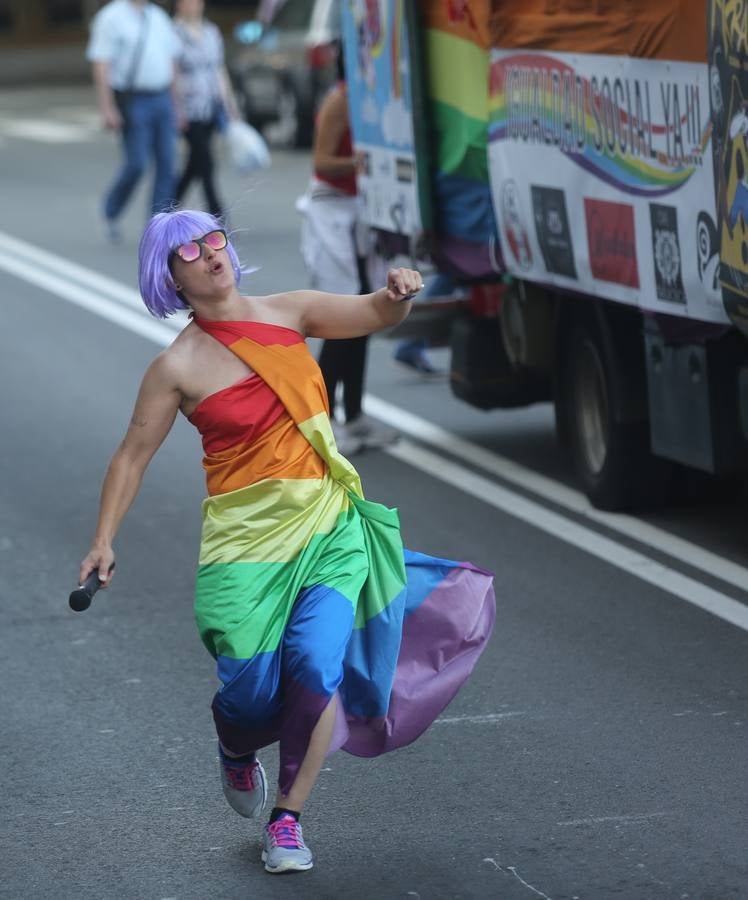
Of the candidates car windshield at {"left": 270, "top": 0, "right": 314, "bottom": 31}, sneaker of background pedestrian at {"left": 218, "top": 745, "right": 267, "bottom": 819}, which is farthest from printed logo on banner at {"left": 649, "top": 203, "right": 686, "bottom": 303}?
car windshield at {"left": 270, "top": 0, "right": 314, "bottom": 31}

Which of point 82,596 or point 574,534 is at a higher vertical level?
point 82,596

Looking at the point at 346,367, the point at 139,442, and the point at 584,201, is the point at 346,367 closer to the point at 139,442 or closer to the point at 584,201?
the point at 584,201

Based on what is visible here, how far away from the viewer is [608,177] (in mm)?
8281

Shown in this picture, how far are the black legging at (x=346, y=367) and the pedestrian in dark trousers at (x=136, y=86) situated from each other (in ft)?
26.2

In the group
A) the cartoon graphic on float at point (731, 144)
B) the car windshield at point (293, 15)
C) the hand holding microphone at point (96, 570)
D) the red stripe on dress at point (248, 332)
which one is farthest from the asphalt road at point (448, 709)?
the car windshield at point (293, 15)

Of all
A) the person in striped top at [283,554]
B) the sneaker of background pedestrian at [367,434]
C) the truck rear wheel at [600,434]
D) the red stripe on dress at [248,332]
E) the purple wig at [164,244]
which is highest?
the purple wig at [164,244]

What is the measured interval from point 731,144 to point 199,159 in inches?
480

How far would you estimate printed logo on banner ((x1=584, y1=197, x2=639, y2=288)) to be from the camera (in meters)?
8.16

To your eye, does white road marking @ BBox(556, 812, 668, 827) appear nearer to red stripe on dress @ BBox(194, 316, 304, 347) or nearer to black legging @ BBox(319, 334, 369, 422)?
red stripe on dress @ BBox(194, 316, 304, 347)

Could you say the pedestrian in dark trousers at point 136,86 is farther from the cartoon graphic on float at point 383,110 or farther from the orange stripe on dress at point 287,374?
the orange stripe on dress at point 287,374

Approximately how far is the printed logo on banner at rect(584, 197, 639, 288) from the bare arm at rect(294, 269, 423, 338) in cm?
284

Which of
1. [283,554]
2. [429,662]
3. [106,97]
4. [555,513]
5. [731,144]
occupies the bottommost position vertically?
[106,97]

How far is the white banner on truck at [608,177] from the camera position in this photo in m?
7.55

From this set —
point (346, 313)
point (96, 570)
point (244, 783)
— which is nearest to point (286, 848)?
point (244, 783)
